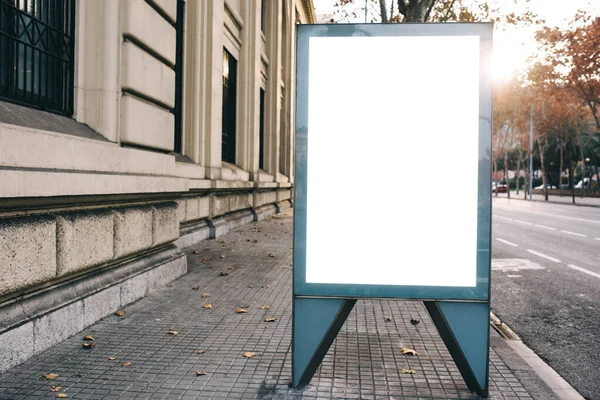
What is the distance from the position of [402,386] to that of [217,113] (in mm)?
9325

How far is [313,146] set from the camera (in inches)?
147

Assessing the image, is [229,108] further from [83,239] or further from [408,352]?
[408,352]

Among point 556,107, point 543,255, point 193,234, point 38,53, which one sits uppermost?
point 556,107

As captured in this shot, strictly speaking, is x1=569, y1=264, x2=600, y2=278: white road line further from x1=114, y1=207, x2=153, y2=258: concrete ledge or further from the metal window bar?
the metal window bar

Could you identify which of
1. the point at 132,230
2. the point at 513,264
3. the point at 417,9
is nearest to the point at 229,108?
the point at 417,9

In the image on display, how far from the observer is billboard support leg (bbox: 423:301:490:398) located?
3.69 metres

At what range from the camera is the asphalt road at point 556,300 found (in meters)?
4.82

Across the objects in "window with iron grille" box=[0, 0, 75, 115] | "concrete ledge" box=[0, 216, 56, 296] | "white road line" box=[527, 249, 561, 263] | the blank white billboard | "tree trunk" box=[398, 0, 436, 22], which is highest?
"tree trunk" box=[398, 0, 436, 22]

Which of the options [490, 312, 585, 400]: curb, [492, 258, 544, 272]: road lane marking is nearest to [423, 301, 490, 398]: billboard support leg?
[490, 312, 585, 400]: curb

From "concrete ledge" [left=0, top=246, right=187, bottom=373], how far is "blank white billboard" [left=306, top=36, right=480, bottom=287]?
2.32 meters

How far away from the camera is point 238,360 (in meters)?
4.31

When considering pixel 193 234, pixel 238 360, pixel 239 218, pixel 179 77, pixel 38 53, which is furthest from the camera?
pixel 239 218

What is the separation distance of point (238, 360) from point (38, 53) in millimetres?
3698

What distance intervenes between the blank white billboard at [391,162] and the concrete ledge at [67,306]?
2.32 metres
